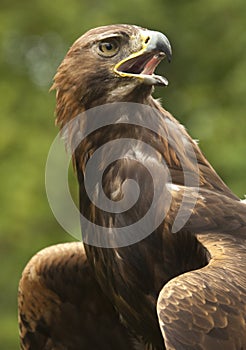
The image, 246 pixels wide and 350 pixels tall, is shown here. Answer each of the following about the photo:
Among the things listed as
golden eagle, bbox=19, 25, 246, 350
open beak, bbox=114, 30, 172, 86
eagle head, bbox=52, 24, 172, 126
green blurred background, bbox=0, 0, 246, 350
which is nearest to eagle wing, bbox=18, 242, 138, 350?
golden eagle, bbox=19, 25, 246, 350

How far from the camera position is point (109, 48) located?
6.86 m

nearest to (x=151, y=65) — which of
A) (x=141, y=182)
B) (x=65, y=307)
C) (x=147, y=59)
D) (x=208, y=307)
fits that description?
(x=147, y=59)

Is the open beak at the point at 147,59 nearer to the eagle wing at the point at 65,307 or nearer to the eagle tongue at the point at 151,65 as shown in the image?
the eagle tongue at the point at 151,65

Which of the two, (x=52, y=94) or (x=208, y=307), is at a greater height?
(x=52, y=94)

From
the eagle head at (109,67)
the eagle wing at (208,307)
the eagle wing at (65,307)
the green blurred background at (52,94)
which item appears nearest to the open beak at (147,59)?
the eagle head at (109,67)

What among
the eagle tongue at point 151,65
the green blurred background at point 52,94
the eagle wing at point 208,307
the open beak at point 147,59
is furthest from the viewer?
the green blurred background at point 52,94

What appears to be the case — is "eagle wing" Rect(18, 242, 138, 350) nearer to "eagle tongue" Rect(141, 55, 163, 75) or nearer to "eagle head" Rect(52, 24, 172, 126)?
"eagle head" Rect(52, 24, 172, 126)

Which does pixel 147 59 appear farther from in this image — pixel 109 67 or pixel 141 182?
pixel 141 182

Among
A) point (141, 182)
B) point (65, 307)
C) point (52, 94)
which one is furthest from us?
point (52, 94)

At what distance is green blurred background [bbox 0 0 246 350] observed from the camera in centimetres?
1351

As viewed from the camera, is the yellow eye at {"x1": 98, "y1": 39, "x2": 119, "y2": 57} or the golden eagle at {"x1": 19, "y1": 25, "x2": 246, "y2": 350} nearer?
the golden eagle at {"x1": 19, "y1": 25, "x2": 246, "y2": 350}

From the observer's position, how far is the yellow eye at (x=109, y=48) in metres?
6.85

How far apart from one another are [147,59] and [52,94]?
853 cm

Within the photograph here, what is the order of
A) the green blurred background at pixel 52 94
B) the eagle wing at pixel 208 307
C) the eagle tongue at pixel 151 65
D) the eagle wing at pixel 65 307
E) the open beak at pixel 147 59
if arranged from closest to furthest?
the eagle wing at pixel 208 307 → the open beak at pixel 147 59 → the eagle tongue at pixel 151 65 → the eagle wing at pixel 65 307 → the green blurred background at pixel 52 94
